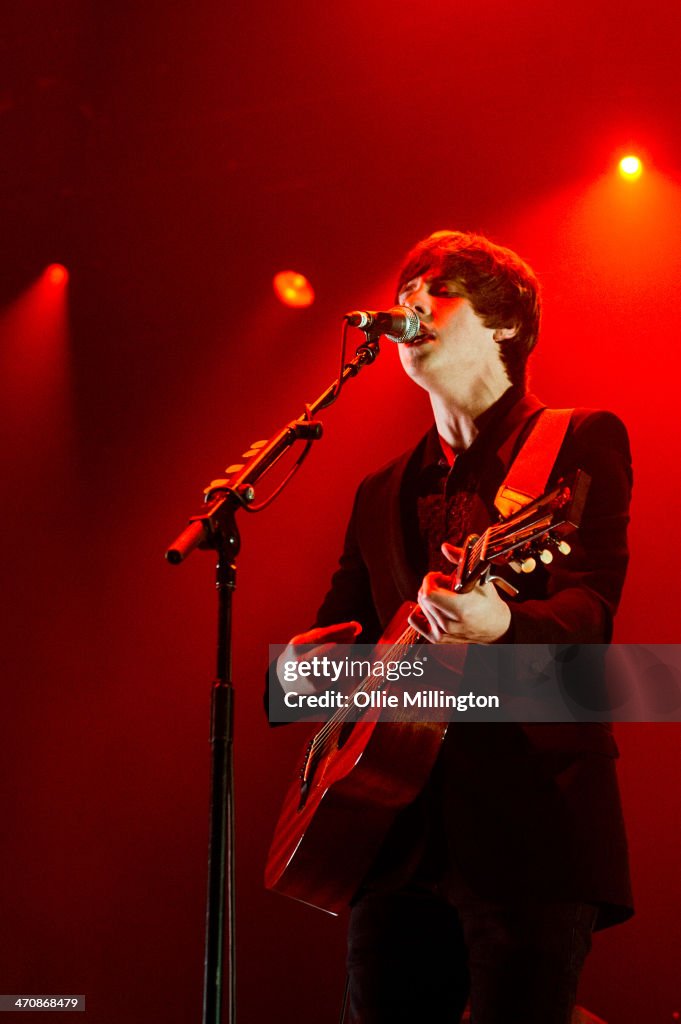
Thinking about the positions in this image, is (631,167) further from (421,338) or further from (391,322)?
(391,322)

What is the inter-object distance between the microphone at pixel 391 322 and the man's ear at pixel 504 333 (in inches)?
8.1

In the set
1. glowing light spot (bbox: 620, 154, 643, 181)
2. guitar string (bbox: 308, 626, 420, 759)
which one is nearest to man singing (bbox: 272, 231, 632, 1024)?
guitar string (bbox: 308, 626, 420, 759)

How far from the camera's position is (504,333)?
229 centimetres

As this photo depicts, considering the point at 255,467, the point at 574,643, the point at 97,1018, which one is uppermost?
the point at 255,467

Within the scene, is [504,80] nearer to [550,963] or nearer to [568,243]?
[568,243]

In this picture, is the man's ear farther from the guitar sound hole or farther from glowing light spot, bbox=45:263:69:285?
glowing light spot, bbox=45:263:69:285

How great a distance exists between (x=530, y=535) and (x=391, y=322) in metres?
0.68

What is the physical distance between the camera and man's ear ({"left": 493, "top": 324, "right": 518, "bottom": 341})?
7.47 ft

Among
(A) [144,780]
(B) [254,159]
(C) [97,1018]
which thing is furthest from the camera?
(B) [254,159]

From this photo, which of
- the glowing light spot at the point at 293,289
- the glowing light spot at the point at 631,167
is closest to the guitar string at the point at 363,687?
the glowing light spot at the point at 293,289

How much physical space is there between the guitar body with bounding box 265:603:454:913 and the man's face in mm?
776

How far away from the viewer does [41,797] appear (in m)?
3.02

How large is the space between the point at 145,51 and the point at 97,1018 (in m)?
3.20

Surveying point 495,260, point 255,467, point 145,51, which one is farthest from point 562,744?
point 145,51
